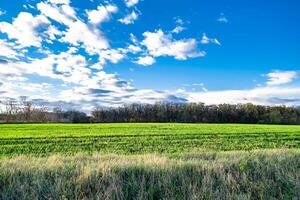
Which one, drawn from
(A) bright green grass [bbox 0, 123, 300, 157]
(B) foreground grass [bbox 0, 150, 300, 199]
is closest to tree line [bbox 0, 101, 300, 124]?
(A) bright green grass [bbox 0, 123, 300, 157]

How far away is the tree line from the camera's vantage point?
11462 centimetres

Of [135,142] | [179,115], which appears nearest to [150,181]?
[135,142]

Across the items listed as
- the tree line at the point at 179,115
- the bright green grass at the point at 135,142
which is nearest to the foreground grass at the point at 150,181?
the bright green grass at the point at 135,142

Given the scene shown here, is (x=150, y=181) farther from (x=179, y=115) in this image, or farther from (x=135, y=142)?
(x=179, y=115)

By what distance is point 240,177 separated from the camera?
7180mm

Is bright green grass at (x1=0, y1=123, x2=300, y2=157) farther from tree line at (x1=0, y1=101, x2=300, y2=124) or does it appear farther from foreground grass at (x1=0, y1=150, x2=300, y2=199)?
tree line at (x1=0, y1=101, x2=300, y2=124)

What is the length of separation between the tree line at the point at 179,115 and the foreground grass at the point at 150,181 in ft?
350

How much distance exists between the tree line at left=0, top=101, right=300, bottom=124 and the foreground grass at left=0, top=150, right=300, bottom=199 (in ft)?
350

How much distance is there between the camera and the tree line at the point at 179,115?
115 metres

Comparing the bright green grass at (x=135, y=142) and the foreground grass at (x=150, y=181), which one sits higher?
the foreground grass at (x=150, y=181)

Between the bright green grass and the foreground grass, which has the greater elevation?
the foreground grass

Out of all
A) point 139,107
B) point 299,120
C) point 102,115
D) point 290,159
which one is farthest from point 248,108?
point 290,159

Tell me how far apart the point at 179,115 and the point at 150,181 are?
377 ft

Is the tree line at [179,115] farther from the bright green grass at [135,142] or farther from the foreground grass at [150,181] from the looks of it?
the foreground grass at [150,181]
